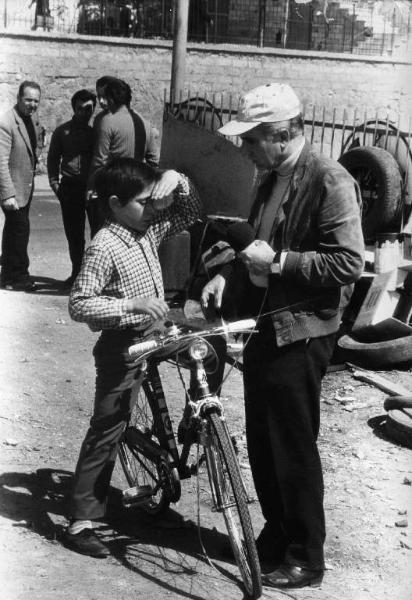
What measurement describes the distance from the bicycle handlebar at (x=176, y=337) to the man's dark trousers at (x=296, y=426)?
0.18m

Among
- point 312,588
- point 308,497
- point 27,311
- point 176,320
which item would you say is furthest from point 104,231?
point 27,311

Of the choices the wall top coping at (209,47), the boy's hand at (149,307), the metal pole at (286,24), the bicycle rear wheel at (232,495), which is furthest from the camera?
the metal pole at (286,24)

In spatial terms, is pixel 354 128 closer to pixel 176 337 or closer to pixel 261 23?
pixel 176 337

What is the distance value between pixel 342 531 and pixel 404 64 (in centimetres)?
2111

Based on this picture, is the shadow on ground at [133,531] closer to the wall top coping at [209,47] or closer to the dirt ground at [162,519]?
the dirt ground at [162,519]

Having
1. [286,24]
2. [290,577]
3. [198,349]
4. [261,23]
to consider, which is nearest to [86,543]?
[290,577]

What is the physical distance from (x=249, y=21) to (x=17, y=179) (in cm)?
1570

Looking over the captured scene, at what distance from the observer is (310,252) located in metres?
3.87

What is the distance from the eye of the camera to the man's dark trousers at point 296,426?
4.00 metres

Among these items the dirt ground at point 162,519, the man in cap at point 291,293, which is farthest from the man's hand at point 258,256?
the dirt ground at point 162,519

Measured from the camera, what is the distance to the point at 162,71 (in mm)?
20016

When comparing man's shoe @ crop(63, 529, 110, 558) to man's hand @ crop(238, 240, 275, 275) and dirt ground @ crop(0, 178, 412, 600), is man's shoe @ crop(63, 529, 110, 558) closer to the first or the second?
dirt ground @ crop(0, 178, 412, 600)

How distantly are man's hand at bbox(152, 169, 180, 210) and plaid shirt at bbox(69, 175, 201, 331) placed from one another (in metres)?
0.15

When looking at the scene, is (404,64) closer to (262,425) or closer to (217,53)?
(217,53)
